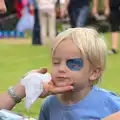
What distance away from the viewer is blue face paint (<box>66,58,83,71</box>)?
2.51 m

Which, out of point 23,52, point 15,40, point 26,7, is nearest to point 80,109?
point 23,52

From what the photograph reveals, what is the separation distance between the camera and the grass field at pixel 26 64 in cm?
683

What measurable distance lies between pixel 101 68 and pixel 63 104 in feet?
0.87

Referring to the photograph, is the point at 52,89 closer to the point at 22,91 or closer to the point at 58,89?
the point at 58,89

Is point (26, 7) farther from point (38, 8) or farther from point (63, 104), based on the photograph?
point (63, 104)

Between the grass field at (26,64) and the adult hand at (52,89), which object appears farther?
the grass field at (26,64)

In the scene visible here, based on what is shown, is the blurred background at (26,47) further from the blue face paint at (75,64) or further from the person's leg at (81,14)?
the person's leg at (81,14)

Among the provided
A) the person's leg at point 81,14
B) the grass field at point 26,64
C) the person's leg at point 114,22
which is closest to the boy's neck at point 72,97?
the grass field at point 26,64

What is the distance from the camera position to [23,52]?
11.3 m

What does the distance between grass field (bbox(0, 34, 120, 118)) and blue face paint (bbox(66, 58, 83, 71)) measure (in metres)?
2.51

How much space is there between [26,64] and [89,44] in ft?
22.0

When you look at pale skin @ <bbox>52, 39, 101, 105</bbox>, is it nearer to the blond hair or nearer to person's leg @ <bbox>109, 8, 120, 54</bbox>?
the blond hair

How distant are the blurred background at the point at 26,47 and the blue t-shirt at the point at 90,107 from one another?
134mm

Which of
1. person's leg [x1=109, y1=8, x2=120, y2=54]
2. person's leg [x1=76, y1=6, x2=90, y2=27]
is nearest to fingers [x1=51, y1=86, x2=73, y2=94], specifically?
person's leg [x1=109, y1=8, x2=120, y2=54]
